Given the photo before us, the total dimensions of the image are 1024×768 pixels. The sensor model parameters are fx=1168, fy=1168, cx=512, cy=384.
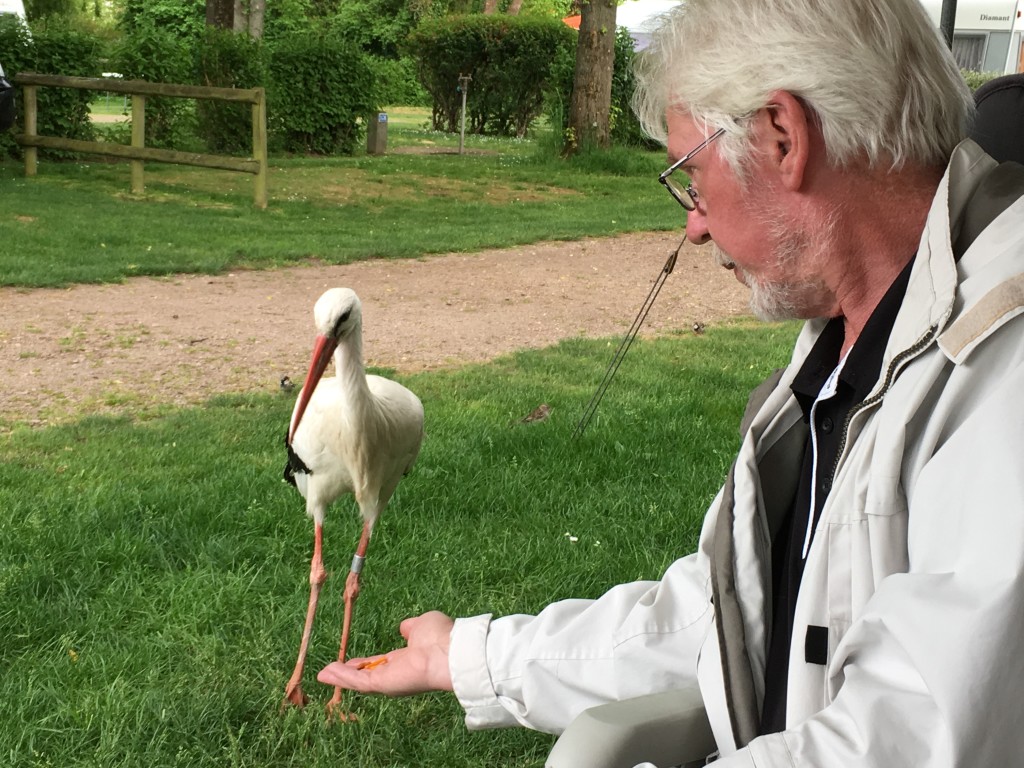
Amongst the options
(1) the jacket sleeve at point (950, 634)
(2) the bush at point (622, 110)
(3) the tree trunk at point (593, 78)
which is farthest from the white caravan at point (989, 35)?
(1) the jacket sleeve at point (950, 634)

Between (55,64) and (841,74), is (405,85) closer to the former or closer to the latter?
(55,64)

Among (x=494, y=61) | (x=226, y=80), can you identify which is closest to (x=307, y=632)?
(x=226, y=80)

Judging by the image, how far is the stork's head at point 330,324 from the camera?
3.36 metres

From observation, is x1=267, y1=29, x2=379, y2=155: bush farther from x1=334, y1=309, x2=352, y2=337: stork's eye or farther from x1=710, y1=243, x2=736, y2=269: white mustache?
x1=710, y1=243, x2=736, y2=269: white mustache

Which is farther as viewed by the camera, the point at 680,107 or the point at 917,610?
the point at 680,107

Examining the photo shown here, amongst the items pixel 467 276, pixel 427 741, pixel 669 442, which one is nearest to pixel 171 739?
pixel 427 741

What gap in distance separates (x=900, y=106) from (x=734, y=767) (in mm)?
950

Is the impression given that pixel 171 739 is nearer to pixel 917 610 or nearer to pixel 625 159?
pixel 917 610

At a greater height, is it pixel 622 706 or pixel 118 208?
pixel 622 706

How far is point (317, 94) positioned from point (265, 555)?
638 inches

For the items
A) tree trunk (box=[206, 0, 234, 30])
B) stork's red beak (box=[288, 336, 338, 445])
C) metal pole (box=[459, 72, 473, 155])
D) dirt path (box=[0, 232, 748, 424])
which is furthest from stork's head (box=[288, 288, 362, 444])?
metal pole (box=[459, 72, 473, 155])

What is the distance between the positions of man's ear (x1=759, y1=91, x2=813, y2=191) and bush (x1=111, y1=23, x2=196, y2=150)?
16.2m

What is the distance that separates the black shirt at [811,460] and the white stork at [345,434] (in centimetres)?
180

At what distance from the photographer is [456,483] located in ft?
15.3
